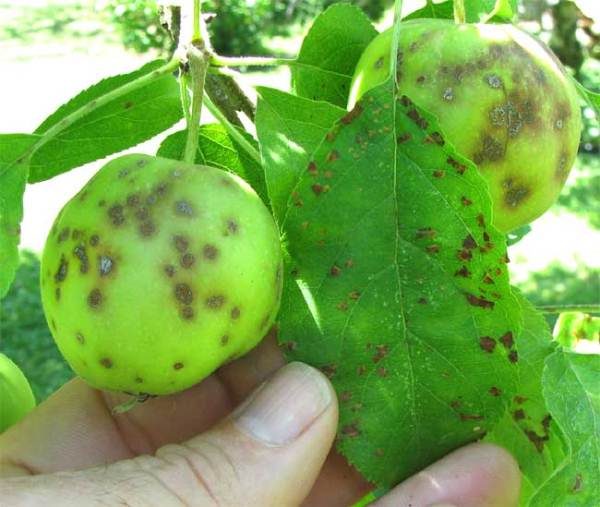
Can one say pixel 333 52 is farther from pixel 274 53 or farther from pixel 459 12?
pixel 274 53

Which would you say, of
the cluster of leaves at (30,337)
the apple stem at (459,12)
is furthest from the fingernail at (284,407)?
the cluster of leaves at (30,337)

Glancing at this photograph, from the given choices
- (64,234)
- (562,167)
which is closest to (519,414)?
(562,167)

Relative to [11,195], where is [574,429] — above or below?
below

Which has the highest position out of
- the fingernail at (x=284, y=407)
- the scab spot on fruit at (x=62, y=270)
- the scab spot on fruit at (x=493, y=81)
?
the scab spot on fruit at (x=493, y=81)

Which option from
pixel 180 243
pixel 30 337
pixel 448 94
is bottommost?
pixel 30 337

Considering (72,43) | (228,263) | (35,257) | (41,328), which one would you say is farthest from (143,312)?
(72,43)

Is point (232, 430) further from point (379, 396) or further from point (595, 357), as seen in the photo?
point (595, 357)

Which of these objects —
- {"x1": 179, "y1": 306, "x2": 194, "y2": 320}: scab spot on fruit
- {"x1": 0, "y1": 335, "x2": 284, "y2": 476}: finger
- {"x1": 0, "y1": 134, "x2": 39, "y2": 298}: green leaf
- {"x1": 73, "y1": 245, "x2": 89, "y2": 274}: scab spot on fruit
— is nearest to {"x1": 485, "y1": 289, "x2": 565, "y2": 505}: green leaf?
{"x1": 0, "y1": 335, "x2": 284, "y2": 476}: finger

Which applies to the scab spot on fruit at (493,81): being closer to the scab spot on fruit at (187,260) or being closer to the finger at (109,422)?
the scab spot on fruit at (187,260)
